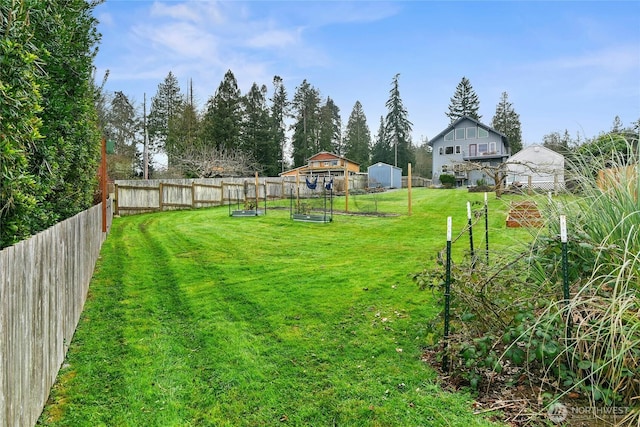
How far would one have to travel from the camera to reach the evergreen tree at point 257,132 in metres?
33.6

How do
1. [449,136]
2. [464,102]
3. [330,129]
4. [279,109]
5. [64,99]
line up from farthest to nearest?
[464,102] → [330,129] → [279,109] → [449,136] → [64,99]

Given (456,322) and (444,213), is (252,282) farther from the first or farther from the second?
(444,213)

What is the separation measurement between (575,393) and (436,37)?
10371 mm

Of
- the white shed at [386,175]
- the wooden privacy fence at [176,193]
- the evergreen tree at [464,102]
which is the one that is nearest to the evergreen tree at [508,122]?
the evergreen tree at [464,102]

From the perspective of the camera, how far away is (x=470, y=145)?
3388 centimetres

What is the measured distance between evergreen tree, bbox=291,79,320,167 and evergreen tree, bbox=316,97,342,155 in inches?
28.3

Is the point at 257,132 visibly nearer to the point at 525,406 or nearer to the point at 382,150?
the point at 382,150

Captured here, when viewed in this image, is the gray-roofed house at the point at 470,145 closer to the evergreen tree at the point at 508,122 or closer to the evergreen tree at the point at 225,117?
the evergreen tree at the point at 508,122

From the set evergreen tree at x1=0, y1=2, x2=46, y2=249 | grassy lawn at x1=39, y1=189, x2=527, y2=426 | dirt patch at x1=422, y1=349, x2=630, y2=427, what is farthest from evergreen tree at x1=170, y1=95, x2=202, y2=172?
dirt patch at x1=422, y1=349, x2=630, y2=427

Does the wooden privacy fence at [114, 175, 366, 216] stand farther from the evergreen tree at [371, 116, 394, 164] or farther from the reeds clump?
the evergreen tree at [371, 116, 394, 164]

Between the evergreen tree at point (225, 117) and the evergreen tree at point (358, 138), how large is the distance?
16.8 meters

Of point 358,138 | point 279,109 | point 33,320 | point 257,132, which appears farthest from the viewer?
point 358,138

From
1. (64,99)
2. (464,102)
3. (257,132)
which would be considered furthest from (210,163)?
(464,102)

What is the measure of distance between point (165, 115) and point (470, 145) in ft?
89.9
